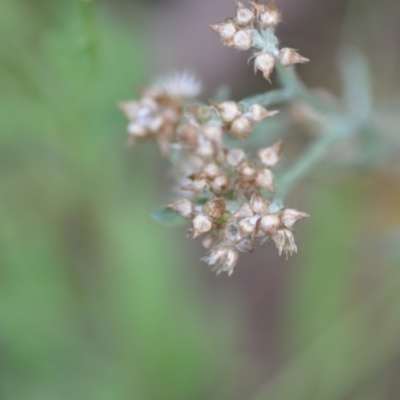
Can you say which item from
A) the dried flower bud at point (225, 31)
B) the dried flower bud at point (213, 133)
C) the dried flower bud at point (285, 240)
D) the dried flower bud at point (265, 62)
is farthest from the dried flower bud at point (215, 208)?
the dried flower bud at point (225, 31)

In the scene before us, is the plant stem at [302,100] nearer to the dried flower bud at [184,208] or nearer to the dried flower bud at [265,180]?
the dried flower bud at [265,180]

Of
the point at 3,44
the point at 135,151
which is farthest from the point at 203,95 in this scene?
the point at 3,44

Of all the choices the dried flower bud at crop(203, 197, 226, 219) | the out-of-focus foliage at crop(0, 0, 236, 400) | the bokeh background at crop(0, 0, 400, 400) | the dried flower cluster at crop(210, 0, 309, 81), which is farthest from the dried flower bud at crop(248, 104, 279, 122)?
the out-of-focus foliage at crop(0, 0, 236, 400)

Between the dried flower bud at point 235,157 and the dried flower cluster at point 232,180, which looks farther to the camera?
the dried flower bud at point 235,157

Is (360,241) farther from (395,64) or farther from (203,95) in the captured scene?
(203,95)

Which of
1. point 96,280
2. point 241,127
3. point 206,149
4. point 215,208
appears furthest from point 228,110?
point 96,280

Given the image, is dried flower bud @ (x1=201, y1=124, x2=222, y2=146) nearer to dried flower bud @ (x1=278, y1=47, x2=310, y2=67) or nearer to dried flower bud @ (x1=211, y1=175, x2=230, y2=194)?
dried flower bud @ (x1=211, y1=175, x2=230, y2=194)
